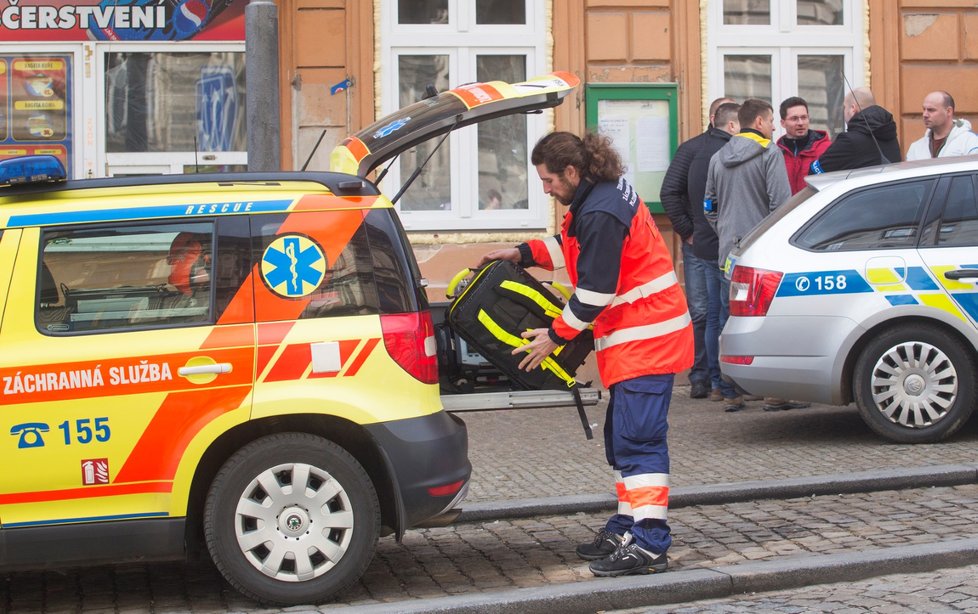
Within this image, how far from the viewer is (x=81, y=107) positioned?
11914 mm

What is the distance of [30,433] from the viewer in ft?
17.3

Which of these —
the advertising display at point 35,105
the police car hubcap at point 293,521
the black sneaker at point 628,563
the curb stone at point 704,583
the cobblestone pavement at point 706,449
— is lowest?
the curb stone at point 704,583

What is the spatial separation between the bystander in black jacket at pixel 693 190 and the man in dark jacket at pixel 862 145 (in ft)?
2.74

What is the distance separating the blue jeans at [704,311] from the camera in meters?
10.8

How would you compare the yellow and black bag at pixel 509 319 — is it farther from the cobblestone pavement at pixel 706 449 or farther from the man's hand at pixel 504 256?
the cobblestone pavement at pixel 706 449

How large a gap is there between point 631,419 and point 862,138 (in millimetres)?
5269

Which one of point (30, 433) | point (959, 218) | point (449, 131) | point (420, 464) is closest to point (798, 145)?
point (959, 218)

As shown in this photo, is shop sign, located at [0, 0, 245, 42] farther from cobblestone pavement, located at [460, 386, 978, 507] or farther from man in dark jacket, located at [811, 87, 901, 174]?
man in dark jacket, located at [811, 87, 901, 174]

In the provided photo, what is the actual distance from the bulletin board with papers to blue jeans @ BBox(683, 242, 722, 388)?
3.64ft

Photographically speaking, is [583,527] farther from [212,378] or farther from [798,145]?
[798,145]

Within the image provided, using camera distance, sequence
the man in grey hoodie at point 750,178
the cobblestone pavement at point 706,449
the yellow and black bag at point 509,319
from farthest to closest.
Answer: the man in grey hoodie at point 750,178, the cobblestone pavement at point 706,449, the yellow and black bag at point 509,319

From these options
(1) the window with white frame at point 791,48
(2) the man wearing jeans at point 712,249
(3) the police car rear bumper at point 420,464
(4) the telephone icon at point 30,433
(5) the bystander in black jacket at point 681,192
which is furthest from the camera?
(1) the window with white frame at point 791,48

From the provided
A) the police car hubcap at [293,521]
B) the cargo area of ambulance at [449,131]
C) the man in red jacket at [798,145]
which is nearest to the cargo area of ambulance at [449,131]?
the cargo area of ambulance at [449,131]

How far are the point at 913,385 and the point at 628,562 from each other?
3.44m
